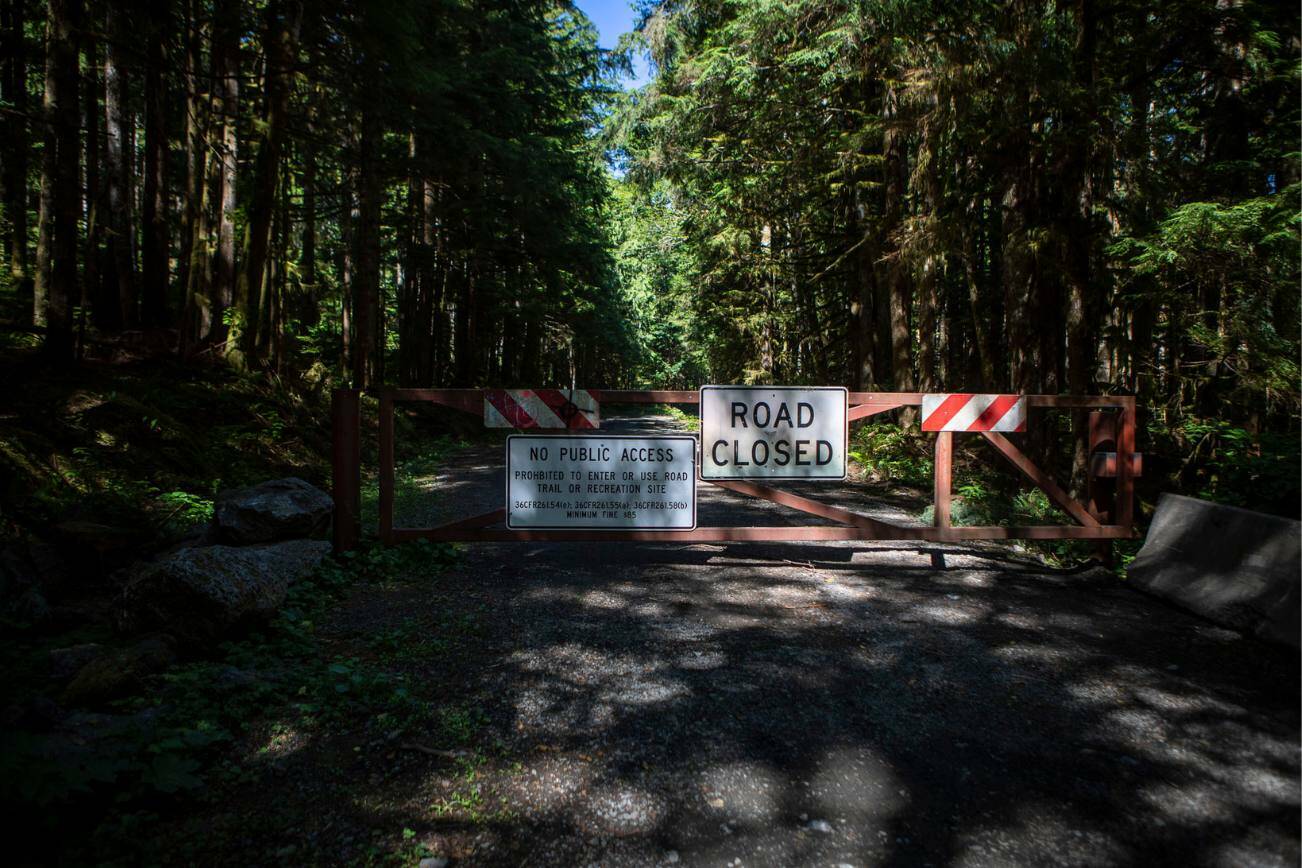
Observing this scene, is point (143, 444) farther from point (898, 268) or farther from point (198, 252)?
point (898, 268)

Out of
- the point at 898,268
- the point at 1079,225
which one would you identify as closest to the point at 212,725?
the point at 1079,225

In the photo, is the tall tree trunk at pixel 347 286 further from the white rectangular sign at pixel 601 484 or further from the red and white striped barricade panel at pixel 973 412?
the red and white striped barricade panel at pixel 973 412

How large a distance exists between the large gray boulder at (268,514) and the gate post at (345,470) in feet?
2.13

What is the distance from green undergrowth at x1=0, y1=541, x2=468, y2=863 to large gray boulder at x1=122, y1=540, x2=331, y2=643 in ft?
0.51

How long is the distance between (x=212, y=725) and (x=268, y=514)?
3.47 metres

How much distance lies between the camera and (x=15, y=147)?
10070 millimetres

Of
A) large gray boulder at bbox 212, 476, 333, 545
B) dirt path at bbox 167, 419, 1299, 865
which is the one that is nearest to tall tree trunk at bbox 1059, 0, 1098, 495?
dirt path at bbox 167, 419, 1299, 865

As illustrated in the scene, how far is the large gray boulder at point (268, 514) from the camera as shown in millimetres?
5977

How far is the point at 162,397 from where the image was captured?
9.91 metres

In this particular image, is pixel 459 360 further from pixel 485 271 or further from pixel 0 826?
pixel 0 826

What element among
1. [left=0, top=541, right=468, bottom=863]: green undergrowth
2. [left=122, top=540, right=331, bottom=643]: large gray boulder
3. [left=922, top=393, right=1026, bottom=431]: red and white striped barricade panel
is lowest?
[left=0, top=541, right=468, bottom=863]: green undergrowth

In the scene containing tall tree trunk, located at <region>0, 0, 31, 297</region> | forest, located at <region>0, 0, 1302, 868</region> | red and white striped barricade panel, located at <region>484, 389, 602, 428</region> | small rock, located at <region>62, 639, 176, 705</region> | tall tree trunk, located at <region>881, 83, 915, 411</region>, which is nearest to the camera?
forest, located at <region>0, 0, 1302, 868</region>

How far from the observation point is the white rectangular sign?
19.2ft

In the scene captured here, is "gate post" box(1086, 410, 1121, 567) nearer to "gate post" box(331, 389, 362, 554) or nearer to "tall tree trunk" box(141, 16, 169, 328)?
"gate post" box(331, 389, 362, 554)
